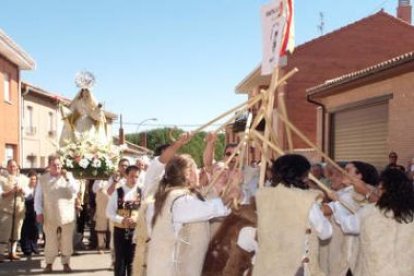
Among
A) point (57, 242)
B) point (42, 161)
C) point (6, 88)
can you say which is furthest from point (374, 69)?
point (42, 161)

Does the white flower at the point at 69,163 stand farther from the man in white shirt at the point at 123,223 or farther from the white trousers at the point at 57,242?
the man in white shirt at the point at 123,223

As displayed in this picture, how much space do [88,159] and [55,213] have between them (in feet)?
6.05

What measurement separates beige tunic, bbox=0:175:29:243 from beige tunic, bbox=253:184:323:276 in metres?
7.45

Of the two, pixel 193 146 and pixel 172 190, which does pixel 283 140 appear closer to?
pixel 172 190

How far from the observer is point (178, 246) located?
4.61m

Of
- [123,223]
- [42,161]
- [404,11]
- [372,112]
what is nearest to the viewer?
[123,223]

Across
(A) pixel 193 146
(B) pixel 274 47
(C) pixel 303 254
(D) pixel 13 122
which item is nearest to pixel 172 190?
(C) pixel 303 254

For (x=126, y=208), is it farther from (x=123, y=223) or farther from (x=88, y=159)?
(x=88, y=159)

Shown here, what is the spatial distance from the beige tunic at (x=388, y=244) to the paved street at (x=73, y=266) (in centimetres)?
558

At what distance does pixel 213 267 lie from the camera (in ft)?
15.1

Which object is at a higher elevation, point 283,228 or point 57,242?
point 283,228

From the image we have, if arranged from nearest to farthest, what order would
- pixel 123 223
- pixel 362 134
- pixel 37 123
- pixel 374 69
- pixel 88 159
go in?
pixel 123 223 < pixel 88 159 < pixel 374 69 < pixel 362 134 < pixel 37 123

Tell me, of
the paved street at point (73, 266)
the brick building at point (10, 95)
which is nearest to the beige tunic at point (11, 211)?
the paved street at point (73, 266)

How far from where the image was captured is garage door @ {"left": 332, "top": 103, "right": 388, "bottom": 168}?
49.1 ft
